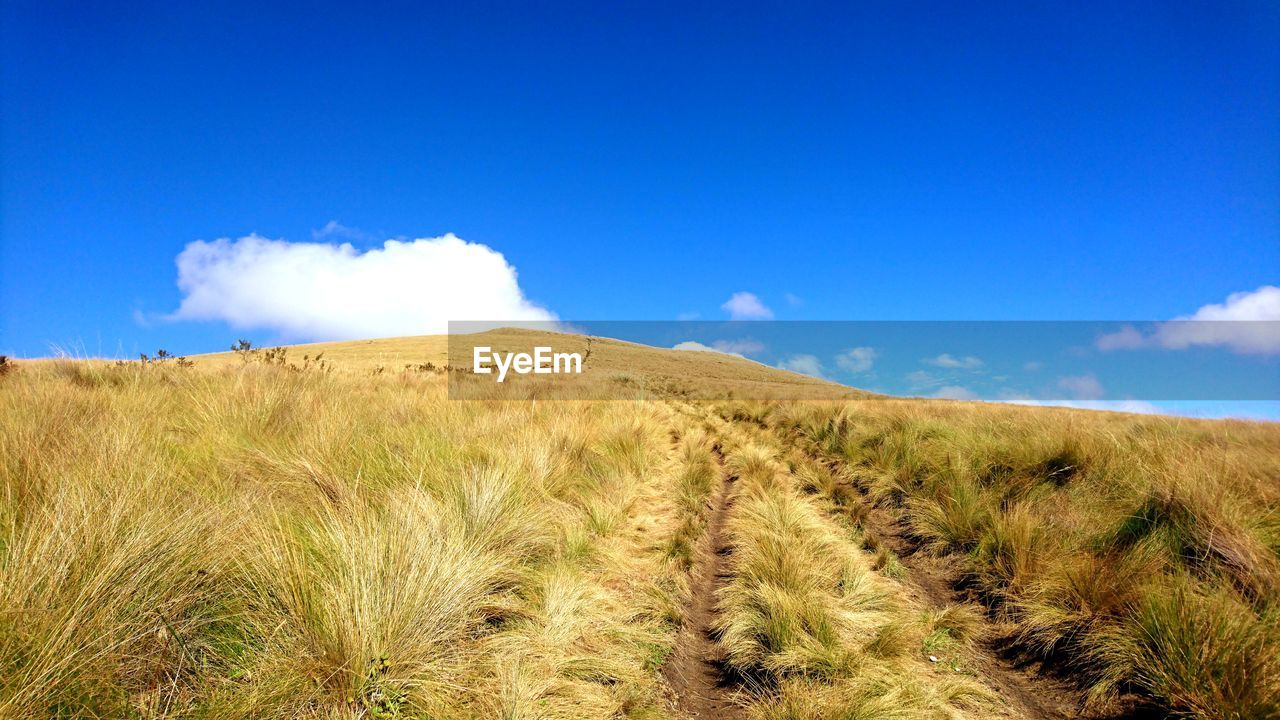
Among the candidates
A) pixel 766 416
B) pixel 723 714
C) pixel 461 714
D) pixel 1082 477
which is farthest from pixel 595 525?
pixel 766 416

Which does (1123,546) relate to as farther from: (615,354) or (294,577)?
(615,354)

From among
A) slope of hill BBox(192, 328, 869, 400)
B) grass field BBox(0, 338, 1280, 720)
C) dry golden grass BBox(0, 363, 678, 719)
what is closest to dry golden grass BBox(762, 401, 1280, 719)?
grass field BBox(0, 338, 1280, 720)

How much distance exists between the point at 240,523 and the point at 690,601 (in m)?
3.25

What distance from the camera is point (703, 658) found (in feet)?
10.9

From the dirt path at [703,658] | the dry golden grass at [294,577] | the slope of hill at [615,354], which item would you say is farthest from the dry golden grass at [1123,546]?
the slope of hill at [615,354]

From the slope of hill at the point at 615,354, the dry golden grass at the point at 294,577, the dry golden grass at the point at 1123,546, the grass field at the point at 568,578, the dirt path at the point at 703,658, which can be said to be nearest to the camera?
the dry golden grass at the point at 294,577

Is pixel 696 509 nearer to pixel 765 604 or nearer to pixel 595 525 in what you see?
pixel 595 525

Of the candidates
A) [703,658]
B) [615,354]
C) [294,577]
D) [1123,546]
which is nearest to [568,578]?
[703,658]

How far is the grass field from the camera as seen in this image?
205 cm

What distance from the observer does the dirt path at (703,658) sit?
2850 millimetres

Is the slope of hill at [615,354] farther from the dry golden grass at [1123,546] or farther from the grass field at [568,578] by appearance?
the grass field at [568,578]

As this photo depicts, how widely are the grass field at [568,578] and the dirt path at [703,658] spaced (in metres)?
0.02

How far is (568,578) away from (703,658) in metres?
1.16

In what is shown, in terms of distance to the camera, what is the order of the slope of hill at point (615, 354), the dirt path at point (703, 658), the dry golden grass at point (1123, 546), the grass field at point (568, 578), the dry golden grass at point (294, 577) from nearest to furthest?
the dry golden grass at point (294, 577)
the grass field at point (568, 578)
the dry golden grass at point (1123, 546)
the dirt path at point (703, 658)
the slope of hill at point (615, 354)
